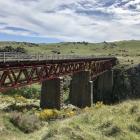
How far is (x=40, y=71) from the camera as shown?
47906 mm

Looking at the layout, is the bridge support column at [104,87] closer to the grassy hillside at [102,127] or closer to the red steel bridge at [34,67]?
the red steel bridge at [34,67]

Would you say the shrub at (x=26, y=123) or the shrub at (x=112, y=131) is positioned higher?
the shrub at (x=112, y=131)

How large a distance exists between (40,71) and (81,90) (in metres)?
24.9

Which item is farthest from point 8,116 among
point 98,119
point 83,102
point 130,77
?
point 130,77

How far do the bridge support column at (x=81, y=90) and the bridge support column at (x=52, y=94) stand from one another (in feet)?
43.8

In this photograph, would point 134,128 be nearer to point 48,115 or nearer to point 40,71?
point 48,115

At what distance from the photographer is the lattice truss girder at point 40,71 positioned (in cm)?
3759

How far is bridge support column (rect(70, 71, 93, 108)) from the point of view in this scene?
70562 mm

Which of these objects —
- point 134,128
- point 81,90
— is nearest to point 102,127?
point 134,128

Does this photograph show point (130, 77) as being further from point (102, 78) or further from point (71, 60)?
point (71, 60)

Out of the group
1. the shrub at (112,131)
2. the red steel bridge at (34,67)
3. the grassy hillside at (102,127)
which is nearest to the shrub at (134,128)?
the grassy hillside at (102,127)

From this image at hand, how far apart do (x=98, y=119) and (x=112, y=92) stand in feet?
224

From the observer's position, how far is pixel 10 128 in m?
33.1

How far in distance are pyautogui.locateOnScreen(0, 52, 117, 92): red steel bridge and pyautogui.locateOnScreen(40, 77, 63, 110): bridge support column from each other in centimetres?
176
